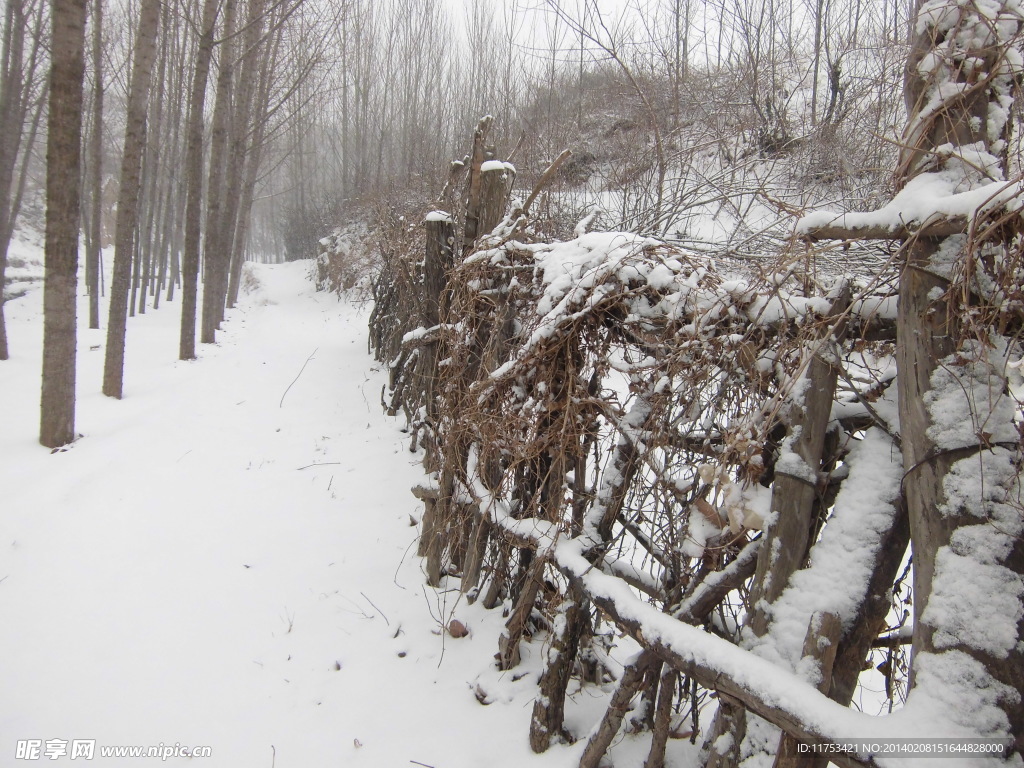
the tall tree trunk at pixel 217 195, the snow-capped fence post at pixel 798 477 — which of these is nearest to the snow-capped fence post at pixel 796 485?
the snow-capped fence post at pixel 798 477

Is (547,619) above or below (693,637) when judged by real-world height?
below

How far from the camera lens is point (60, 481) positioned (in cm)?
459

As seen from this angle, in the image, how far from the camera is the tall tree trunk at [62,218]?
195 inches

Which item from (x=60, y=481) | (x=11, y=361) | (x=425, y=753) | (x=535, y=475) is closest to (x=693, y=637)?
(x=535, y=475)

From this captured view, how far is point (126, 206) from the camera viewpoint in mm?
6793

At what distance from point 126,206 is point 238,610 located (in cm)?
585

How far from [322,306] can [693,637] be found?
18170 mm

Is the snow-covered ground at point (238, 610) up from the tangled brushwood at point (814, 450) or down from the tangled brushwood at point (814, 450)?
down

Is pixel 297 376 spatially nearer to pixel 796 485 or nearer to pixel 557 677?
pixel 557 677

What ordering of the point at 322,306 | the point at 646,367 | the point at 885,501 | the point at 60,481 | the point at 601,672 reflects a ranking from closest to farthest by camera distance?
the point at 885,501 → the point at 646,367 → the point at 601,672 → the point at 60,481 → the point at 322,306

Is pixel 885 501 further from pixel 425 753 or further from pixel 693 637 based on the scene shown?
pixel 425 753

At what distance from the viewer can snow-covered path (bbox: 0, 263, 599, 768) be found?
250 centimetres

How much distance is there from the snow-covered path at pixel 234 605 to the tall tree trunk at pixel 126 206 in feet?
2.34

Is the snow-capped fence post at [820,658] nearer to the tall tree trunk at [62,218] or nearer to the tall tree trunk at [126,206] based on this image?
the tall tree trunk at [62,218]
